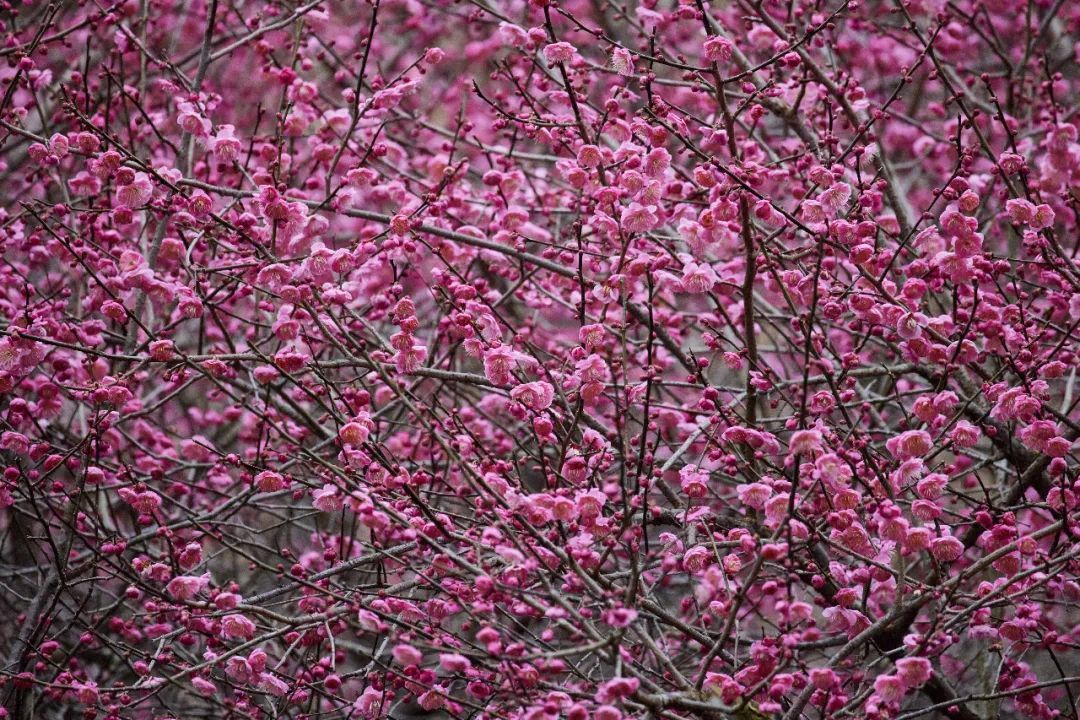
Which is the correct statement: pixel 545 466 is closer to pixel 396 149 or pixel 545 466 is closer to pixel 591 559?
pixel 591 559

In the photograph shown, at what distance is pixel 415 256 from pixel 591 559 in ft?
6.63

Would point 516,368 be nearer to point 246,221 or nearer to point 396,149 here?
point 246,221

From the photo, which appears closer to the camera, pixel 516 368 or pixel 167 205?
pixel 516 368

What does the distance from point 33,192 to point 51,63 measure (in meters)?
1.74

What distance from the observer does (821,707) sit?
3.55m

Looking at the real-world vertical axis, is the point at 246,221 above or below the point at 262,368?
above

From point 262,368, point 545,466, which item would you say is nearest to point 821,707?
point 545,466

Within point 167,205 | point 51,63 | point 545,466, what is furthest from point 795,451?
point 51,63

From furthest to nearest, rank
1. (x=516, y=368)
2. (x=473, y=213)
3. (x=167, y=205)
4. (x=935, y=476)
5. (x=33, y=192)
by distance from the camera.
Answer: (x=33, y=192) → (x=473, y=213) → (x=167, y=205) → (x=516, y=368) → (x=935, y=476)

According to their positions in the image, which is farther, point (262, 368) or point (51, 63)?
point (51, 63)

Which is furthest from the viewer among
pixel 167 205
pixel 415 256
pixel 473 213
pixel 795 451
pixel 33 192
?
pixel 33 192

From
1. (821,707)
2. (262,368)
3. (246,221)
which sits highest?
(246,221)

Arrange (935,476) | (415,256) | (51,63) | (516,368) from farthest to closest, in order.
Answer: (51,63) → (415,256) → (516,368) → (935,476)

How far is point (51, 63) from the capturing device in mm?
8297
